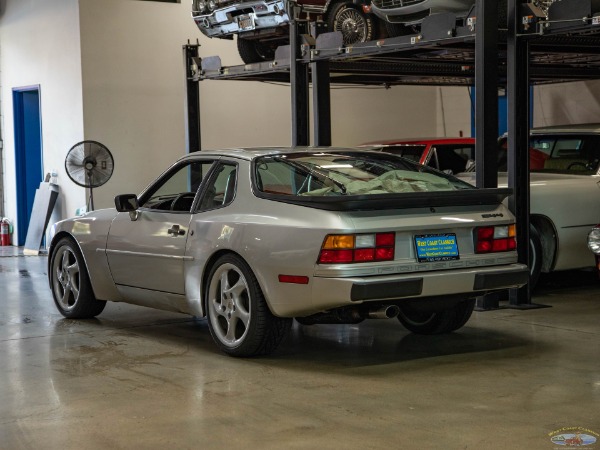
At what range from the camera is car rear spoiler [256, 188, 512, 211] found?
6.20 metres

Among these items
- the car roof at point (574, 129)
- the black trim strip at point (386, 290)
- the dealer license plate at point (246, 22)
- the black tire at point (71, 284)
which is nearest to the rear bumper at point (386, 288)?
the black trim strip at point (386, 290)

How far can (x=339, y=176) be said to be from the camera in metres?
6.93

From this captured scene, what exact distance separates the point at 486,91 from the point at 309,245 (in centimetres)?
307

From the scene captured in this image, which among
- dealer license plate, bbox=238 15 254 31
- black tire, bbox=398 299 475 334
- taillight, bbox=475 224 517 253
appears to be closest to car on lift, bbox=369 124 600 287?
black tire, bbox=398 299 475 334

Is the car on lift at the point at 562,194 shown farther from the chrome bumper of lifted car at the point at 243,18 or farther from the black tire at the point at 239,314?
the black tire at the point at 239,314

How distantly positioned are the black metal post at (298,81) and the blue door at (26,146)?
718cm

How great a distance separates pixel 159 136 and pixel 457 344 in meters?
8.88

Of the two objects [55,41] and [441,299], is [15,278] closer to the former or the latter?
[55,41]

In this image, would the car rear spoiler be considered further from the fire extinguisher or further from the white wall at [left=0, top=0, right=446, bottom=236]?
the fire extinguisher

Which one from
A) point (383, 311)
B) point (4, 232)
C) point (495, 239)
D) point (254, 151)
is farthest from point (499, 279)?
point (4, 232)

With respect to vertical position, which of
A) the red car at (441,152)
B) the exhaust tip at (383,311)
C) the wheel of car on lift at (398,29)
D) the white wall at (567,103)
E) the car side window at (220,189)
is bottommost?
the exhaust tip at (383,311)

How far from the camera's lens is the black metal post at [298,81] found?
10609 millimetres

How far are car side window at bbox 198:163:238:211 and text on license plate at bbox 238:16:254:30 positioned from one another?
484 centimetres

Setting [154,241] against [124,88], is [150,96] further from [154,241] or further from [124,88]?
[154,241]
